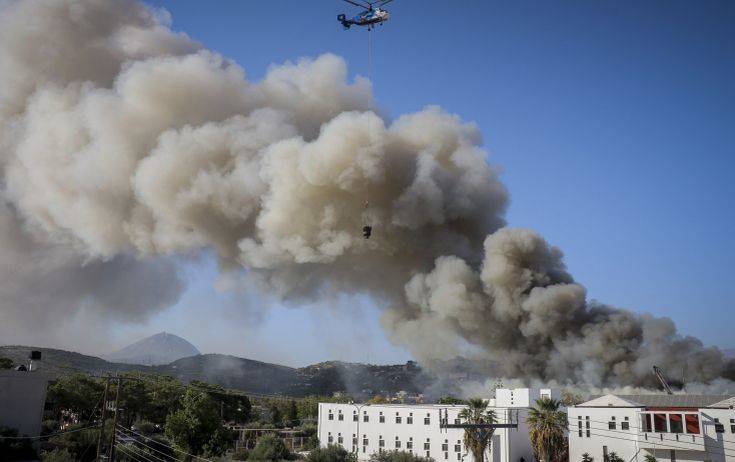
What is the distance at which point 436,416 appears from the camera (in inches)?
1571

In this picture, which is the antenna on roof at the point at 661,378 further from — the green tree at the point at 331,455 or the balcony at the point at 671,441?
the green tree at the point at 331,455

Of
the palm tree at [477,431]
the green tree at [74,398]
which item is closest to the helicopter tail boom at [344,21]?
the palm tree at [477,431]

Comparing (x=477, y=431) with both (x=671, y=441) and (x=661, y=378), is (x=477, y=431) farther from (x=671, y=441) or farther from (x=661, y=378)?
(x=661, y=378)

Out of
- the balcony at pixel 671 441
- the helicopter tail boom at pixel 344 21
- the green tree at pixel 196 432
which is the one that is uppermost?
the helicopter tail boom at pixel 344 21

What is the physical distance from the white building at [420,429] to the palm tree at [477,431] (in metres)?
2.39

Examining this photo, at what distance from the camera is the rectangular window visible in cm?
3044

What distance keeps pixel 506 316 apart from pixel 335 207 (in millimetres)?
12465

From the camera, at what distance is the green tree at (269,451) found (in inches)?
1524

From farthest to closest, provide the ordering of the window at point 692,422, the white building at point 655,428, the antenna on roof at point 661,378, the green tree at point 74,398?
1. the green tree at point 74,398
2. the antenna on roof at point 661,378
3. the window at point 692,422
4. the white building at point 655,428

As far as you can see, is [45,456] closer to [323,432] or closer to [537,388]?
[323,432]

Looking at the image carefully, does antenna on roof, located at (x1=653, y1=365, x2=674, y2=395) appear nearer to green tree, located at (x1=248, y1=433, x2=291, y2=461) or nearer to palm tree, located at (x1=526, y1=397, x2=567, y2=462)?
palm tree, located at (x1=526, y1=397, x2=567, y2=462)

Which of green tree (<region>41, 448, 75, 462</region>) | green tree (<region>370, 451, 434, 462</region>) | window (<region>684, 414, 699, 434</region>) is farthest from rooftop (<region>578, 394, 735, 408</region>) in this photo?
green tree (<region>41, 448, 75, 462</region>)

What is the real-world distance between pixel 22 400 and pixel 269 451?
14488 millimetres

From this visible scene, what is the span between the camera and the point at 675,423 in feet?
100
